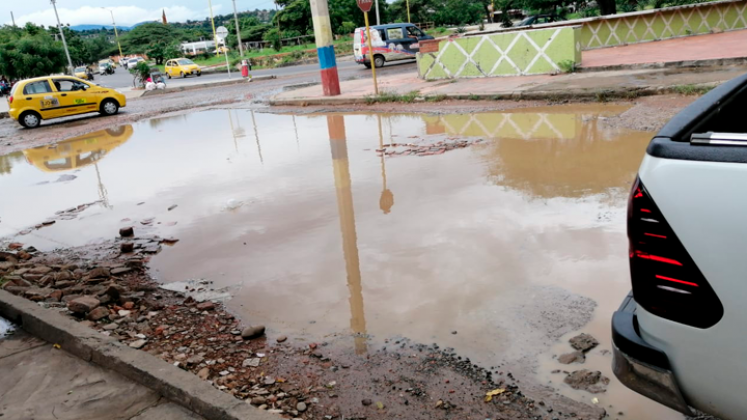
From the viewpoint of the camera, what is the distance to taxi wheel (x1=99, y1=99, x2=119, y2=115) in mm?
19158

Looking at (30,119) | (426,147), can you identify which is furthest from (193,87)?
(426,147)

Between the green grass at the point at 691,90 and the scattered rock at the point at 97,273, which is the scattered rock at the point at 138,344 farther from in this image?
the green grass at the point at 691,90

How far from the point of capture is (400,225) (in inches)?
220

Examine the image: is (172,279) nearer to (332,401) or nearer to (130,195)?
(332,401)

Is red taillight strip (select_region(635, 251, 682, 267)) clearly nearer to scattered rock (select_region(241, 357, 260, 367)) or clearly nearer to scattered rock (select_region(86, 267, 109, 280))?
scattered rock (select_region(241, 357, 260, 367))

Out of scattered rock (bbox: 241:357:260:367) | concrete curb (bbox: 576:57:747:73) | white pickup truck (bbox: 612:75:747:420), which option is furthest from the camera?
concrete curb (bbox: 576:57:747:73)

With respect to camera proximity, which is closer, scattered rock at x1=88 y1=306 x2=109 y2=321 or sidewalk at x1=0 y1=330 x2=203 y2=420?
sidewalk at x1=0 y1=330 x2=203 y2=420

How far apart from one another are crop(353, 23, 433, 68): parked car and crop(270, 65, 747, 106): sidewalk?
8.26 meters

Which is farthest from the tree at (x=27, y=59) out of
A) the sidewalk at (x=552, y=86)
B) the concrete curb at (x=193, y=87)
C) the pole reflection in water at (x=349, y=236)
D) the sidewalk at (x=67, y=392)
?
the sidewalk at (x=67, y=392)

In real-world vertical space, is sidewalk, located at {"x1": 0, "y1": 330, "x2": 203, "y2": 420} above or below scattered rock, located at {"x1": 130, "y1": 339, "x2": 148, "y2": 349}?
below

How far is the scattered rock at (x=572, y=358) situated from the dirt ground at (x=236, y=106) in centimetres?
615

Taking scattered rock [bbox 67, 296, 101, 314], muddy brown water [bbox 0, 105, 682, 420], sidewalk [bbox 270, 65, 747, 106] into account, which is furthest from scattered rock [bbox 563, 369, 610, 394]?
sidewalk [bbox 270, 65, 747, 106]

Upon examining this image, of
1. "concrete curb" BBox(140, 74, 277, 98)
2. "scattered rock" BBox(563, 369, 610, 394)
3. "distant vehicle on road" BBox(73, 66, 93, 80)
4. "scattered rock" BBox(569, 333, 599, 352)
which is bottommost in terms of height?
"scattered rock" BBox(563, 369, 610, 394)

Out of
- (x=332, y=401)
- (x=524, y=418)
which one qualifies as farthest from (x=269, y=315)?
(x=524, y=418)
